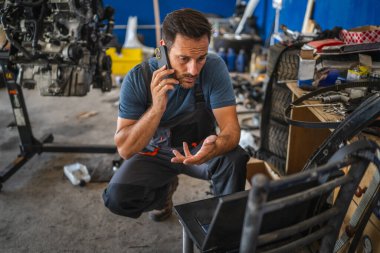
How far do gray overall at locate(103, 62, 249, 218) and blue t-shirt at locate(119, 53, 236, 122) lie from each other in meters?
0.04

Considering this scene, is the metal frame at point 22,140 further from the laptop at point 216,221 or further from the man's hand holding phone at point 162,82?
the laptop at point 216,221

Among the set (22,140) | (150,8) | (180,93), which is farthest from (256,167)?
(150,8)

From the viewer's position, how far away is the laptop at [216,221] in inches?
40.3

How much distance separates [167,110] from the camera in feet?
6.09

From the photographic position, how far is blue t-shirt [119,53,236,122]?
5.74ft

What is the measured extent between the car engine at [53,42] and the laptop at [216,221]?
1737mm

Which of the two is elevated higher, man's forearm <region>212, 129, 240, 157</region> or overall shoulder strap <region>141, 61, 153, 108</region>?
overall shoulder strap <region>141, 61, 153, 108</region>

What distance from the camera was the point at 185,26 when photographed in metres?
1.58

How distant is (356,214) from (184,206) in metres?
0.62

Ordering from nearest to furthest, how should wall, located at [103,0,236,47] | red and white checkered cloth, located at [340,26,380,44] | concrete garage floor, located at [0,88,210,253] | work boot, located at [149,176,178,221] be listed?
1. red and white checkered cloth, located at [340,26,380,44]
2. concrete garage floor, located at [0,88,210,253]
3. work boot, located at [149,176,178,221]
4. wall, located at [103,0,236,47]

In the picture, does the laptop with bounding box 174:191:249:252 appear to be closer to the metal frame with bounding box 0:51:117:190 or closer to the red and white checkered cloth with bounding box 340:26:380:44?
the red and white checkered cloth with bounding box 340:26:380:44

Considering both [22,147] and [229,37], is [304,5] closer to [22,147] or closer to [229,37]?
[229,37]

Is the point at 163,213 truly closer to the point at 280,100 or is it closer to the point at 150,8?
the point at 280,100

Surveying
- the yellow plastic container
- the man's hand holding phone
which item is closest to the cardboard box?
the man's hand holding phone
